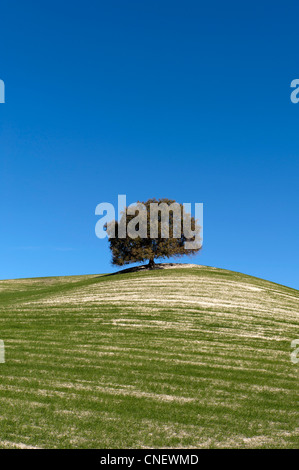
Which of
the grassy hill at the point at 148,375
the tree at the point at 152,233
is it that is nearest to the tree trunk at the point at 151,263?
the tree at the point at 152,233

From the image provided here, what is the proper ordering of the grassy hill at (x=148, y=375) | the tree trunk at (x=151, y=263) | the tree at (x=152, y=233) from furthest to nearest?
1. the tree trunk at (x=151, y=263)
2. the tree at (x=152, y=233)
3. the grassy hill at (x=148, y=375)

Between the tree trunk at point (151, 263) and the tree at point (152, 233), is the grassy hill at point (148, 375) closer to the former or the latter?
the tree at point (152, 233)

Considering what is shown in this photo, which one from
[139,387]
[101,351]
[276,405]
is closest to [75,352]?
[101,351]

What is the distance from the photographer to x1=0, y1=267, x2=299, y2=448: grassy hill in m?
11.3

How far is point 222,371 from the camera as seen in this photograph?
1780 cm

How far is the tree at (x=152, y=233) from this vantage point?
64.6 metres

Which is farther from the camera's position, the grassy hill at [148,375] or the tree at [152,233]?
the tree at [152,233]

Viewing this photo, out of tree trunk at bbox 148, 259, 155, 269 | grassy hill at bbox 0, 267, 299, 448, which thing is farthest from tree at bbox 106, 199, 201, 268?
grassy hill at bbox 0, 267, 299, 448

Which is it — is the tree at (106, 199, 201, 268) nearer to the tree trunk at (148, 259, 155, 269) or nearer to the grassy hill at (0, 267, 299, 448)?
the tree trunk at (148, 259, 155, 269)

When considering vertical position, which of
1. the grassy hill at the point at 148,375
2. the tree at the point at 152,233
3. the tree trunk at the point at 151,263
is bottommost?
the grassy hill at the point at 148,375

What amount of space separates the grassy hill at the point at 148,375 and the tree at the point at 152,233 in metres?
30.9

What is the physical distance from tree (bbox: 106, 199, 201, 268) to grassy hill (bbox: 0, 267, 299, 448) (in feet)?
101

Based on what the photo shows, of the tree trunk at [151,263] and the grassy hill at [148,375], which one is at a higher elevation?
the tree trunk at [151,263]
